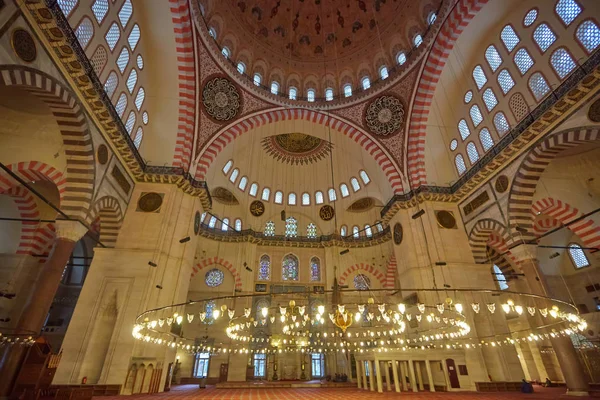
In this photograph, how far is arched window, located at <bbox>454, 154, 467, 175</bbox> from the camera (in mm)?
12092

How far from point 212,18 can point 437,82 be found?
976 centimetres

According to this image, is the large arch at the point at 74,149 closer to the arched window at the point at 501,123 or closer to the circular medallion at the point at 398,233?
the circular medallion at the point at 398,233

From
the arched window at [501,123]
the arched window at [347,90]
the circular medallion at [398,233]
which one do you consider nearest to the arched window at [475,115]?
the arched window at [501,123]

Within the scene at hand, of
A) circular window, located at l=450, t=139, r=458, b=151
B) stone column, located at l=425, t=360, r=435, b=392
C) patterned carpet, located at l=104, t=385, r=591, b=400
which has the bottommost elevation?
patterned carpet, located at l=104, t=385, r=591, b=400

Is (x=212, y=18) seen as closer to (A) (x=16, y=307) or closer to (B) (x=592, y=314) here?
(A) (x=16, y=307)

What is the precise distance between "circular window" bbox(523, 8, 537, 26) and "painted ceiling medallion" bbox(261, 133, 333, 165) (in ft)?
33.5

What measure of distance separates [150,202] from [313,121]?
800 cm

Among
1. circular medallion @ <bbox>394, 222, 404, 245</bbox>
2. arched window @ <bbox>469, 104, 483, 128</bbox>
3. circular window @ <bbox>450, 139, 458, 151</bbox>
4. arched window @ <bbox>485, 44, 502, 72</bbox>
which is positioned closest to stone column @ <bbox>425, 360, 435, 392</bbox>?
circular medallion @ <bbox>394, 222, 404, 245</bbox>

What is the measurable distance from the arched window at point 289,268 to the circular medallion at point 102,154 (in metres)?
11.4

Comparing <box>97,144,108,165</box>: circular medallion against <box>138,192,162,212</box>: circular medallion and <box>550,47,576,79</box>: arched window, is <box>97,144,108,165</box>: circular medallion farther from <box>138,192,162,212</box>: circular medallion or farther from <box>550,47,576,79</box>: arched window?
<box>550,47,576,79</box>: arched window

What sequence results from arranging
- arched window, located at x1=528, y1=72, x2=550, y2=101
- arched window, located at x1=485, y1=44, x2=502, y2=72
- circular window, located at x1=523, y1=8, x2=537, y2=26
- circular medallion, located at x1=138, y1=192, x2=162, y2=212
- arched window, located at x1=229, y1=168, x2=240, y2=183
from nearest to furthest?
arched window, located at x1=528, y1=72, x2=550, y2=101 → circular window, located at x1=523, y1=8, x2=537, y2=26 → arched window, located at x1=485, y1=44, x2=502, y2=72 → circular medallion, located at x1=138, y1=192, x2=162, y2=212 → arched window, located at x1=229, y1=168, x2=240, y2=183

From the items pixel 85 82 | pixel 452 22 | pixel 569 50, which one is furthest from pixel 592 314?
pixel 85 82

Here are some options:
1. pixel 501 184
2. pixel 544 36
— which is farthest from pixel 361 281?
pixel 544 36

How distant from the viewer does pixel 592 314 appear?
12156 mm
